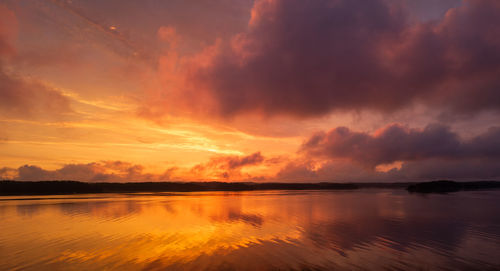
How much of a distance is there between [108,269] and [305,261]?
10.9 m

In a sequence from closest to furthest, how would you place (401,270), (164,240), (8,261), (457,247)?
1. (401,270)
2. (8,261)
3. (457,247)
4. (164,240)

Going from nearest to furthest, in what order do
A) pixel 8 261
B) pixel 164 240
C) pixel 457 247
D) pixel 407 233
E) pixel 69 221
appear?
pixel 8 261 → pixel 457 247 → pixel 164 240 → pixel 407 233 → pixel 69 221

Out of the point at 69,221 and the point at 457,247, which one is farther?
the point at 69,221

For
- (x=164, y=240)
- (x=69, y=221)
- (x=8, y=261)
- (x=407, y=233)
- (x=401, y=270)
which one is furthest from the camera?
(x=69, y=221)

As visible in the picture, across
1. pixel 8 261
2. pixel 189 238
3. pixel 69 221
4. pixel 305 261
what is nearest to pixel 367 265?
pixel 305 261

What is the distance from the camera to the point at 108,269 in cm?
1458

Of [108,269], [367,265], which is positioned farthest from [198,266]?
[367,265]

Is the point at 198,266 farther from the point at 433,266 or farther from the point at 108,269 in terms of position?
the point at 433,266

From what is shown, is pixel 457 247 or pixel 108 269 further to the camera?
pixel 457 247

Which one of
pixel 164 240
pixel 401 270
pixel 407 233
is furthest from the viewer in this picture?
pixel 407 233

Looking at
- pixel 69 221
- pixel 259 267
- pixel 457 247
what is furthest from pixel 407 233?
pixel 69 221

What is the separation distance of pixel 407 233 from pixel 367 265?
1189 centimetres

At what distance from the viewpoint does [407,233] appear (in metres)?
24.3

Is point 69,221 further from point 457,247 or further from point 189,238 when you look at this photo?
point 457,247
